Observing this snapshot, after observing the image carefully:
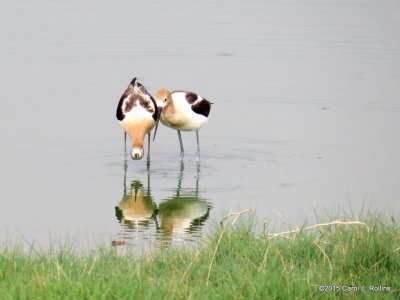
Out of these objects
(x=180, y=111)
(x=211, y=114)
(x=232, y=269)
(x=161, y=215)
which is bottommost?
(x=161, y=215)

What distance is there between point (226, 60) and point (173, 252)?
9508mm

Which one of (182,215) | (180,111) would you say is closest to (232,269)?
(182,215)

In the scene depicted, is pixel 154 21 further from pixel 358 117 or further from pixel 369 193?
pixel 369 193

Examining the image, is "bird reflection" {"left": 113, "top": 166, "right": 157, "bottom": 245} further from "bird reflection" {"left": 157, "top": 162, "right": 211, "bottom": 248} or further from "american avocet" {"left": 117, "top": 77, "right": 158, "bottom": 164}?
"american avocet" {"left": 117, "top": 77, "right": 158, "bottom": 164}

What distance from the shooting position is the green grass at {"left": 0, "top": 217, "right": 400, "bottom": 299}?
6129 mm

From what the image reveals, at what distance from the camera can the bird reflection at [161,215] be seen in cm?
870

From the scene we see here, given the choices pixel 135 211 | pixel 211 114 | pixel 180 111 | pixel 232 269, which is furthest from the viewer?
pixel 211 114

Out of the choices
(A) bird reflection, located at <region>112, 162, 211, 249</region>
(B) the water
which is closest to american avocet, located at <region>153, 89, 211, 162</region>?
(B) the water

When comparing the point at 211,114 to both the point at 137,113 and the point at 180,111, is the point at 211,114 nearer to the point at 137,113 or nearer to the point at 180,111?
the point at 180,111

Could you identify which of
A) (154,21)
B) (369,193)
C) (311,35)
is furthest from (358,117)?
(154,21)

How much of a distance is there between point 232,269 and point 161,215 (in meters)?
2.81

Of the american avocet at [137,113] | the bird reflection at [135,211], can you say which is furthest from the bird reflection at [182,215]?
the american avocet at [137,113]

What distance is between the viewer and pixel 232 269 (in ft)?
22.3

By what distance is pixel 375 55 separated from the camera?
16.8m
